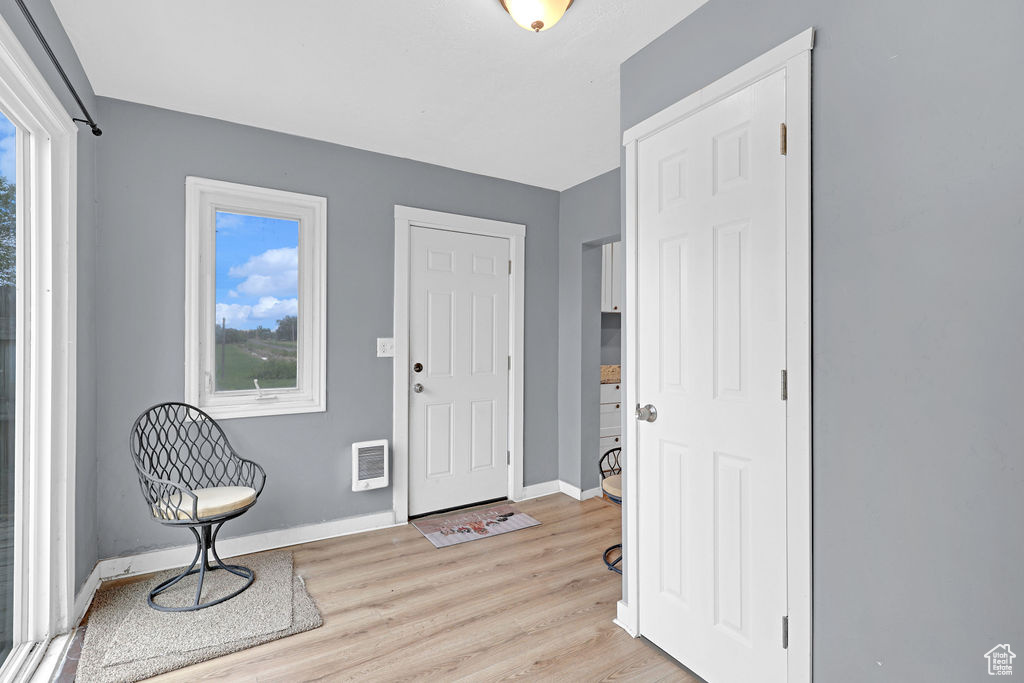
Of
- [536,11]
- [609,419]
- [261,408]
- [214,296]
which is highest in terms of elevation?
[536,11]

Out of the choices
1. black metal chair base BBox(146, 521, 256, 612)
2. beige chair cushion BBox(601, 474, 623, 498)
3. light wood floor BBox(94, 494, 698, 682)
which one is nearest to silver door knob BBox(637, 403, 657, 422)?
beige chair cushion BBox(601, 474, 623, 498)

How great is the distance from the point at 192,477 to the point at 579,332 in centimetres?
265

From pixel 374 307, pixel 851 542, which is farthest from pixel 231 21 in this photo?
pixel 851 542

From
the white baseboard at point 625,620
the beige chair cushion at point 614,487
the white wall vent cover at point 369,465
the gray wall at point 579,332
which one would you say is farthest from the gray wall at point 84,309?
the gray wall at point 579,332

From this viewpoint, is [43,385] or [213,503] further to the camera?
[213,503]

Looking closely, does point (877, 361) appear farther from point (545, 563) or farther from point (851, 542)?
point (545, 563)

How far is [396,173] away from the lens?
3418 millimetres

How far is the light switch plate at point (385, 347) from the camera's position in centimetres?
336

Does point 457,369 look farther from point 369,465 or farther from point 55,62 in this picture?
point 55,62

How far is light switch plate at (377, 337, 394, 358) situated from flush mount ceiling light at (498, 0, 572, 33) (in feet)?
6.80

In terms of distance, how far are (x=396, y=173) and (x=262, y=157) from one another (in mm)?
809

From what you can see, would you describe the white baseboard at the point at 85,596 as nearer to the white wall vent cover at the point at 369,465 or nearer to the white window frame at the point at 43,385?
the white window frame at the point at 43,385

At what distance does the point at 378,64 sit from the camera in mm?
2297

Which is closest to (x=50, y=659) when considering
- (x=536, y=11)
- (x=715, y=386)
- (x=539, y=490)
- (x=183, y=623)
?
(x=183, y=623)
